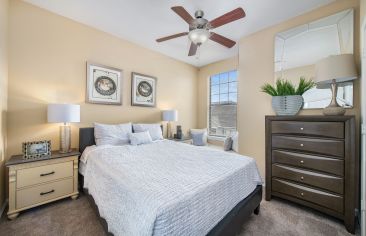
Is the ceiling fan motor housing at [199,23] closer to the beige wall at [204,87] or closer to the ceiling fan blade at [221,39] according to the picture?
the ceiling fan blade at [221,39]

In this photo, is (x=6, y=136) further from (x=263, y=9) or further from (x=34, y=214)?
(x=263, y=9)

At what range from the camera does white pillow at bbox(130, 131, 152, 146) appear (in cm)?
274

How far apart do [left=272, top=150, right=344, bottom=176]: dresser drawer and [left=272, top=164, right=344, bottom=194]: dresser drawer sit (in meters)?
0.07

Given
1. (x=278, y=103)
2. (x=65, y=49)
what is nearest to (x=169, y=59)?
(x=65, y=49)

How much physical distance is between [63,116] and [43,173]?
0.79 meters

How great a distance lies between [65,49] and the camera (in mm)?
2596

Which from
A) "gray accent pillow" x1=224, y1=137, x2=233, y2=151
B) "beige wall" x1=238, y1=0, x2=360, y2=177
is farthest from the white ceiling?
"gray accent pillow" x1=224, y1=137, x2=233, y2=151

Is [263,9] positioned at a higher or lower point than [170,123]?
higher

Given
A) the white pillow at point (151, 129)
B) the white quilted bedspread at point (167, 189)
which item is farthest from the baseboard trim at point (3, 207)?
the white pillow at point (151, 129)

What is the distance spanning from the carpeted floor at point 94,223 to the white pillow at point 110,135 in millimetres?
950

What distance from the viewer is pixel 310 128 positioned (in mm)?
2004

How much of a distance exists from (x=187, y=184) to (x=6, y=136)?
2.66m

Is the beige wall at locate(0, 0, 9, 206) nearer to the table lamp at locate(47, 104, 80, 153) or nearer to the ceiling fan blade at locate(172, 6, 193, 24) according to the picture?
the table lamp at locate(47, 104, 80, 153)

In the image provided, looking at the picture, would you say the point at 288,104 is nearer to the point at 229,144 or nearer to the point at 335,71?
the point at 335,71
